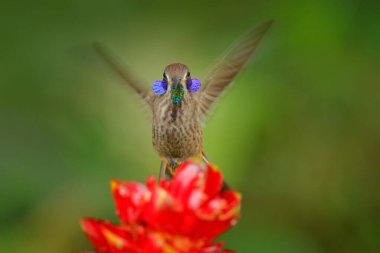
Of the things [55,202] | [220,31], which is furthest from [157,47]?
[55,202]

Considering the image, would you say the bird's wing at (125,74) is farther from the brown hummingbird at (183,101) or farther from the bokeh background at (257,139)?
the bokeh background at (257,139)

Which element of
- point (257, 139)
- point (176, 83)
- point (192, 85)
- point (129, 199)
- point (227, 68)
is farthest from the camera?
point (257, 139)

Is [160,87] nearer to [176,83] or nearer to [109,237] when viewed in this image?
[176,83]

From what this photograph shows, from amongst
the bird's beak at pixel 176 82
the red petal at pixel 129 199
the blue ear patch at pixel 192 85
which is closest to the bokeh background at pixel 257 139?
the blue ear patch at pixel 192 85

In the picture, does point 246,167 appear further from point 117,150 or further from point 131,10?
point 131,10

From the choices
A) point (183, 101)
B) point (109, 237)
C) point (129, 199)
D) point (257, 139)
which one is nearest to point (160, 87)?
point (183, 101)

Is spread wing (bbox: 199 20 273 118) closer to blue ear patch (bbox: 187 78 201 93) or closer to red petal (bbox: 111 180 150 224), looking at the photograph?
blue ear patch (bbox: 187 78 201 93)
